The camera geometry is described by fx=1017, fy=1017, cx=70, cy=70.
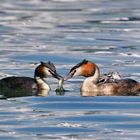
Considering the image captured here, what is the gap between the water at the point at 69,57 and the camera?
16.0 meters

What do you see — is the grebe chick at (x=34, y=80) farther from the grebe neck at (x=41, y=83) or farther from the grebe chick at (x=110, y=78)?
the grebe chick at (x=110, y=78)

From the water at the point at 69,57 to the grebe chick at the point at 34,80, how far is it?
36cm

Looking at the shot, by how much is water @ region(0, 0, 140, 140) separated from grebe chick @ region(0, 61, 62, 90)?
14.0 inches

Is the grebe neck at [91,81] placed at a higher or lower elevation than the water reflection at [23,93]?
higher

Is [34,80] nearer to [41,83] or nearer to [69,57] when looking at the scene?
[41,83]

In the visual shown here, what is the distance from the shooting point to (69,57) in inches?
1028

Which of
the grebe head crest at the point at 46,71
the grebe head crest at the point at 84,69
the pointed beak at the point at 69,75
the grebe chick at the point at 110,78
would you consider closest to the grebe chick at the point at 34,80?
the grebe head crest at the point at 46,71

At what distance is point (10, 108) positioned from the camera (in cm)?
1817

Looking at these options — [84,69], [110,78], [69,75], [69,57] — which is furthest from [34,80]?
[69,57]

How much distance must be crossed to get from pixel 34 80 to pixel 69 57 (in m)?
5.37

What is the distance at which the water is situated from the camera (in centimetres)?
1605

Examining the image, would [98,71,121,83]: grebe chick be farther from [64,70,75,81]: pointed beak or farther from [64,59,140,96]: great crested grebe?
[64,70,75,81]: pointed beak

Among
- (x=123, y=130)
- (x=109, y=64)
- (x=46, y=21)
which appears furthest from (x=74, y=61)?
(x=46, y=21)

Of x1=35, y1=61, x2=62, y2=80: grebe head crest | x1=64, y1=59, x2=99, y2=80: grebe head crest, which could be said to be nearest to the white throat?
x1=35, y1=61, x2=62, y2=80: grebe head crest
